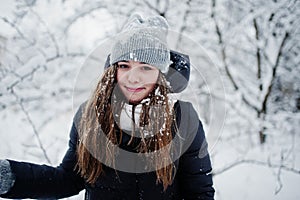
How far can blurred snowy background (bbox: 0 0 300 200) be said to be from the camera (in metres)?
5.81

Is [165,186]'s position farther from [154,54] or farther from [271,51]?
[271,51]

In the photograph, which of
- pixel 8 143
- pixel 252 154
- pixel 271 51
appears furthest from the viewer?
pixel 271 51

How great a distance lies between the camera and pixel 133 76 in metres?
1.16

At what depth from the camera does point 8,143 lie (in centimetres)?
522

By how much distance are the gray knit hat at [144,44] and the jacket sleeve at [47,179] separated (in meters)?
0.27

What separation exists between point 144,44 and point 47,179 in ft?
1.46

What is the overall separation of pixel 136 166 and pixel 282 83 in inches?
207

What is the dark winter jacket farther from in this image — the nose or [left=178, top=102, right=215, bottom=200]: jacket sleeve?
the nose

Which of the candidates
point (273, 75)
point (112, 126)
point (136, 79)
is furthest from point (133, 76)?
point (273, 75)

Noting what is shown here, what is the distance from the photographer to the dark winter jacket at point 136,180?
117 centimetres

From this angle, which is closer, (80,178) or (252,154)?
(80,178)

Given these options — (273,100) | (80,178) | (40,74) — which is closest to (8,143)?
(40,74)

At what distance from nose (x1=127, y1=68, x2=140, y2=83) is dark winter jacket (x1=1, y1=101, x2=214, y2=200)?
14cm

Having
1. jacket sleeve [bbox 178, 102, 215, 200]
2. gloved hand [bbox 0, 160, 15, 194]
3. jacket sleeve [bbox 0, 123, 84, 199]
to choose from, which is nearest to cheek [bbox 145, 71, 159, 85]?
jacket sleeve [bbox 178, 102, 215, 200]
